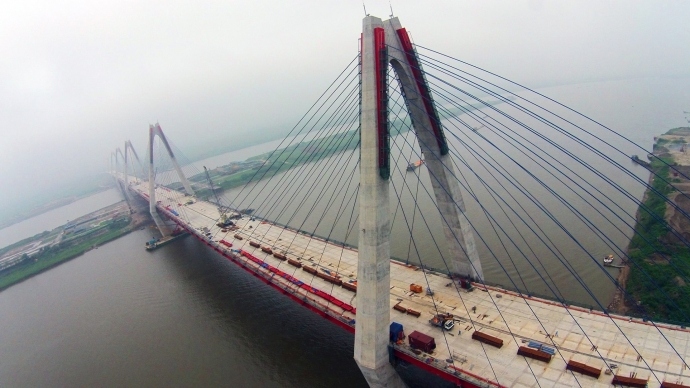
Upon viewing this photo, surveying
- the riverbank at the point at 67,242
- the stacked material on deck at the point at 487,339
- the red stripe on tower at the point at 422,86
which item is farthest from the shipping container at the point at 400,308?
the riverbank at the point at 67,242

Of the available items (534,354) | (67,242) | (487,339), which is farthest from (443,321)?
(67,242)

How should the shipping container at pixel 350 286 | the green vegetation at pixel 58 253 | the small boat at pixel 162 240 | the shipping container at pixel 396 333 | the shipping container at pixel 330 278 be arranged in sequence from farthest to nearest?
the green vegetation at pixel 58 253 < the small boat at pixel 162 240 < the shipping container at pixel 330 278 < the shipping container at pixel 350 286 < the shipping container at pixel 396 333

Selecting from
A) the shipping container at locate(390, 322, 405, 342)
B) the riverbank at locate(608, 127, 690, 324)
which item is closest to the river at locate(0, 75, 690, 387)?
the riverbank at locate(608, 127, 690, 324)

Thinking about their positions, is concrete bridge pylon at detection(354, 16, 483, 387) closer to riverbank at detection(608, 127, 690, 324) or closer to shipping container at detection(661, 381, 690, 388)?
shipping container at detection(661, 381, 690, 388)

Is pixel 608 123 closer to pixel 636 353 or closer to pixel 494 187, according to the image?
pixel 494 187

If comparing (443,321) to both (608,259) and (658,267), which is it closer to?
(608,259)

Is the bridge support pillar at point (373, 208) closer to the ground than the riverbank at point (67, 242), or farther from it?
farther from it

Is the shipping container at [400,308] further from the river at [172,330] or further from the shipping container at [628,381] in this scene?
the shipping container at [628,381]
